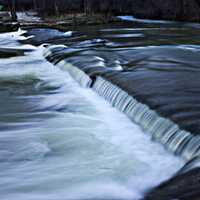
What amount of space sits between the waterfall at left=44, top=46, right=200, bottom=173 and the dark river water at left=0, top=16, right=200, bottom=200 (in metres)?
0.12

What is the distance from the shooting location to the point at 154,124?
21.6 ft

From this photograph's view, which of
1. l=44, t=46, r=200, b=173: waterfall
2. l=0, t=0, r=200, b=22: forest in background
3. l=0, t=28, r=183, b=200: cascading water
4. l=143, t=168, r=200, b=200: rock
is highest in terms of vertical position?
l=143, t=168, r=200, b=200: rock

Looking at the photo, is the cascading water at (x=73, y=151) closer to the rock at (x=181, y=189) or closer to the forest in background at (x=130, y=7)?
the rock at (x=181, y=189)

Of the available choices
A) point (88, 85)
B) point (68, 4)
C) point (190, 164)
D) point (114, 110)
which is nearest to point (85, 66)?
point (88, 85)

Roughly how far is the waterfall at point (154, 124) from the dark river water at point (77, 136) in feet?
0.40

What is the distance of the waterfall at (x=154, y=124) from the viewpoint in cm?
542

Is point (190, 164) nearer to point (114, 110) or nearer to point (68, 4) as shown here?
point (114, 110)

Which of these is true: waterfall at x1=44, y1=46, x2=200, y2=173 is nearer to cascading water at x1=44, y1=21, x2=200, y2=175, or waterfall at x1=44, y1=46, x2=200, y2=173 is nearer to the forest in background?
cascading water at x1=44, y1=21, x2=200, y2=175

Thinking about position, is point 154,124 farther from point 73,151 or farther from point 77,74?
point 77,74

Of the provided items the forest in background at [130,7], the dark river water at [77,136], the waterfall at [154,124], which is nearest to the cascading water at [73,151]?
the dark river water at [77,136]

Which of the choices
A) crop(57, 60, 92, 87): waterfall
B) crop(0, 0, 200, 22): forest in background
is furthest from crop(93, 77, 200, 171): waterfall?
crop(0, 0, 200, 22): forest in background

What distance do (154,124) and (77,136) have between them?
1229mm

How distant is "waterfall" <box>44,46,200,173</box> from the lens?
5423 mm

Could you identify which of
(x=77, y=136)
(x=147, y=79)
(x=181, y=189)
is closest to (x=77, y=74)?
(x=147, y=79)
